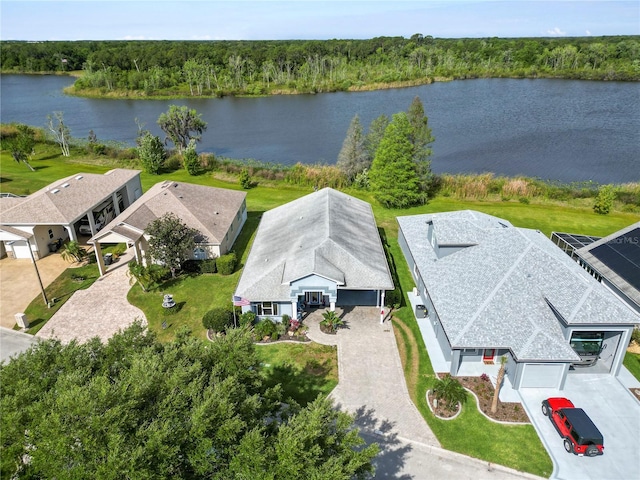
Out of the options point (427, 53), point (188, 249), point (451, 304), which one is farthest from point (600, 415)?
point (427, 53)

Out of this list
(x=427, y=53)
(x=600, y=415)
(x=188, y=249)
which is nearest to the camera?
(x=600, y=415)

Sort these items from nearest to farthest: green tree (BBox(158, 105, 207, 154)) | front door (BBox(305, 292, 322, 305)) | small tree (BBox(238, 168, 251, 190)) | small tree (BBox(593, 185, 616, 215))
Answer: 1. front door (BBox(305, 292, 322, 305))
2. small tree (BBox(593, 185, 616, 215))
3. small tree (BBox(238, 168, 251, 190))
4. green tree (BBox(158, 105, 207, 154))

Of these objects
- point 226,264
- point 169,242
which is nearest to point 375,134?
point 226,264

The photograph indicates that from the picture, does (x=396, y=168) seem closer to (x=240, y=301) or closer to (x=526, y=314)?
(x=526, y=314)

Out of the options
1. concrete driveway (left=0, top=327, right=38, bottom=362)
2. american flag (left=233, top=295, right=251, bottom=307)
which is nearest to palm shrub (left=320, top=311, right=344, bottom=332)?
american flag (left=233, top=295, right=251, bottom=307)

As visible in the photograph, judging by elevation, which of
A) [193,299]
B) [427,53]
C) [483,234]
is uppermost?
[427,53]

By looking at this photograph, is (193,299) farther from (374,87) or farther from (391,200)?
(374,87)

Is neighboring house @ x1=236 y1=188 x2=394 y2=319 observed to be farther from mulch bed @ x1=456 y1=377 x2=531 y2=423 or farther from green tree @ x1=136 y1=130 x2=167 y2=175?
green tree @ x1=136 y1=130 x2=167 y2=175
